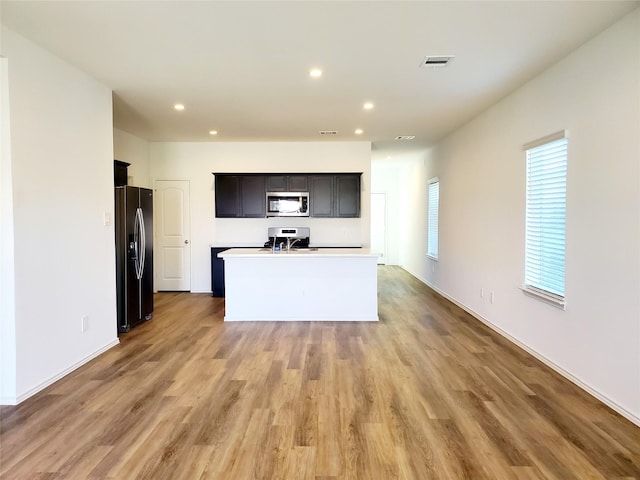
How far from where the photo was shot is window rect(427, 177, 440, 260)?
7.21m

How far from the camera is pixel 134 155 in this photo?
250 inches

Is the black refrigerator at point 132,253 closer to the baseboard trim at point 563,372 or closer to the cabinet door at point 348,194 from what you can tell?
the cabinet door at point 348,194

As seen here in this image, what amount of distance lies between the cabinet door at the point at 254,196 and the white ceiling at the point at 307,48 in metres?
1.80

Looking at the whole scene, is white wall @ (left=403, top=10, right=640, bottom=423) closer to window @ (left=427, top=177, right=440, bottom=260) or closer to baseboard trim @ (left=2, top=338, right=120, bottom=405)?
window @ (left=427, top=177, right=440, bottom=260)

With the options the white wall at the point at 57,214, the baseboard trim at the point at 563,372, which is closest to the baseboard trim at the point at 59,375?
the white wall at the point at 57,214

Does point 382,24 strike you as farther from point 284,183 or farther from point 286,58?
point 284,183

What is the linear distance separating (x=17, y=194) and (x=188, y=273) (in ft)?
14.1

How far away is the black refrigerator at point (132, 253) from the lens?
4.38m

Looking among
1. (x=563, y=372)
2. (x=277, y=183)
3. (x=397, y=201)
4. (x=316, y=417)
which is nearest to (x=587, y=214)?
(x=563, y=372)

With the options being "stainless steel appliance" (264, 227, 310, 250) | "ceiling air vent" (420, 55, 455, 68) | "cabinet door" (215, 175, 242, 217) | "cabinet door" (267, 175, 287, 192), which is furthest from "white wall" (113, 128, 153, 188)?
"ceiling air vent" (420, 55, 455, 68)

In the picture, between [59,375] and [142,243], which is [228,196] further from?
[59,375]

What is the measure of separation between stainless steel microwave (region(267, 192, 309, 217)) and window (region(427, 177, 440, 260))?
2621 millimetres

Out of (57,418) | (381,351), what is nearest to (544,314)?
(381,351)

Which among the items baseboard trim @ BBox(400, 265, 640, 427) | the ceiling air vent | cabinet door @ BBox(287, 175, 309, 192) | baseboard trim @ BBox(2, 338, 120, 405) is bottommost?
baseboard trim @ BBox(2, 338, 120, 405)
